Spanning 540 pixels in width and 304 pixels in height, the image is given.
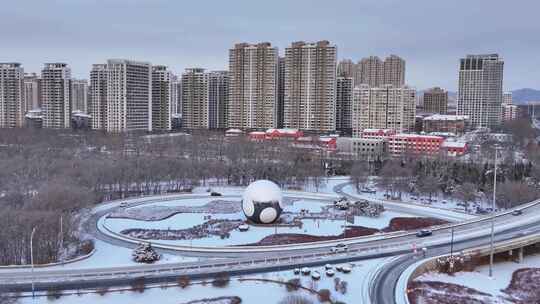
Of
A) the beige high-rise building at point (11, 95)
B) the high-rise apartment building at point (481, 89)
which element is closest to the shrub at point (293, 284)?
the beige high-rise building at point (11, 95)

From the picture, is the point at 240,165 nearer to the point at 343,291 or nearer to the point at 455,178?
the point at 455,178

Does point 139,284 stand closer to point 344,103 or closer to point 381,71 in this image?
point 344,103

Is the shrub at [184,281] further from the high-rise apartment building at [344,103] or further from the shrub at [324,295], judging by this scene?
the high-rise apartment building at [344,103]

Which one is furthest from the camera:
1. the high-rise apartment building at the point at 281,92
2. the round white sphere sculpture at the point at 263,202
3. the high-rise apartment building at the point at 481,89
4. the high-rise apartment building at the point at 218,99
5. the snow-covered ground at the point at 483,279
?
the high-rise apartment building at the point at 481,89

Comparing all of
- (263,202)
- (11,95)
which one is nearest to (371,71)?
(11,95)

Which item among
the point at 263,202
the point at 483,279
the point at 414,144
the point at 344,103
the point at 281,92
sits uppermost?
the point at 281,92

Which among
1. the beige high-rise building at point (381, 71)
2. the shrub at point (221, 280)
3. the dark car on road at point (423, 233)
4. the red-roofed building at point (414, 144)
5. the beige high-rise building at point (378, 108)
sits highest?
the beige high-rise building at point (381, 71)
